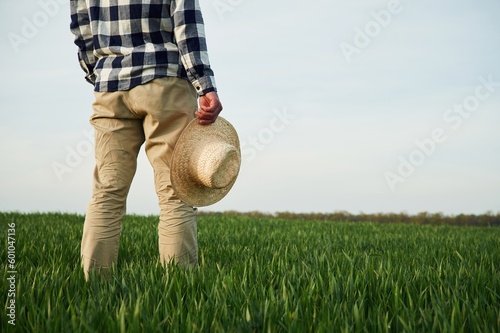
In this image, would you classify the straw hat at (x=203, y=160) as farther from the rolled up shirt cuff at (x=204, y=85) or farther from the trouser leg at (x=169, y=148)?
the rolled up shirt cuff at (x=204, y=85)

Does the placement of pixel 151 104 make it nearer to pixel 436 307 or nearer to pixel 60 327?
pixel 60 327

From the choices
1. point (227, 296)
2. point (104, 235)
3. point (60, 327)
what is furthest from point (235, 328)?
point (104, 235)

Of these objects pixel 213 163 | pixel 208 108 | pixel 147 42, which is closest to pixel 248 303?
pixel 213 163

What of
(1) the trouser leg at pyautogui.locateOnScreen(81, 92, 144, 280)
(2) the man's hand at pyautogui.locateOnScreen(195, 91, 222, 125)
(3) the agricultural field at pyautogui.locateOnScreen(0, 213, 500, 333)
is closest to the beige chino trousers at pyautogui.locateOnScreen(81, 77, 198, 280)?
(1) the trouser leg at pyautogui.locateOnScreen(81, 92, 144, 280)

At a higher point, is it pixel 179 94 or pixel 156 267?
pixel 179 94

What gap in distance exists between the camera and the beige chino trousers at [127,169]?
311 centimetres

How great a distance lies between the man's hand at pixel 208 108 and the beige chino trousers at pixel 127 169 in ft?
0.33

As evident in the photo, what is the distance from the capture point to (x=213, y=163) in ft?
10.4

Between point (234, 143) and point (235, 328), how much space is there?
1.69 m

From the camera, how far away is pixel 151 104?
9.85ft

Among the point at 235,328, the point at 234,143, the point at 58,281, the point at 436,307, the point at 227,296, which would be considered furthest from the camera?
the point at 234,143

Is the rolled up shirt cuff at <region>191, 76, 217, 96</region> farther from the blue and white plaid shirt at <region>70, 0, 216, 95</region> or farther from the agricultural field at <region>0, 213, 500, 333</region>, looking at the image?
the agricultural field at <region>0, 213, 500, 333</region>

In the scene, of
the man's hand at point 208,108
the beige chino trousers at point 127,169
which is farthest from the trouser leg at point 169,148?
the man's hand at point 208,108

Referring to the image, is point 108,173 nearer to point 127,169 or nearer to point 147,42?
point 127,169
